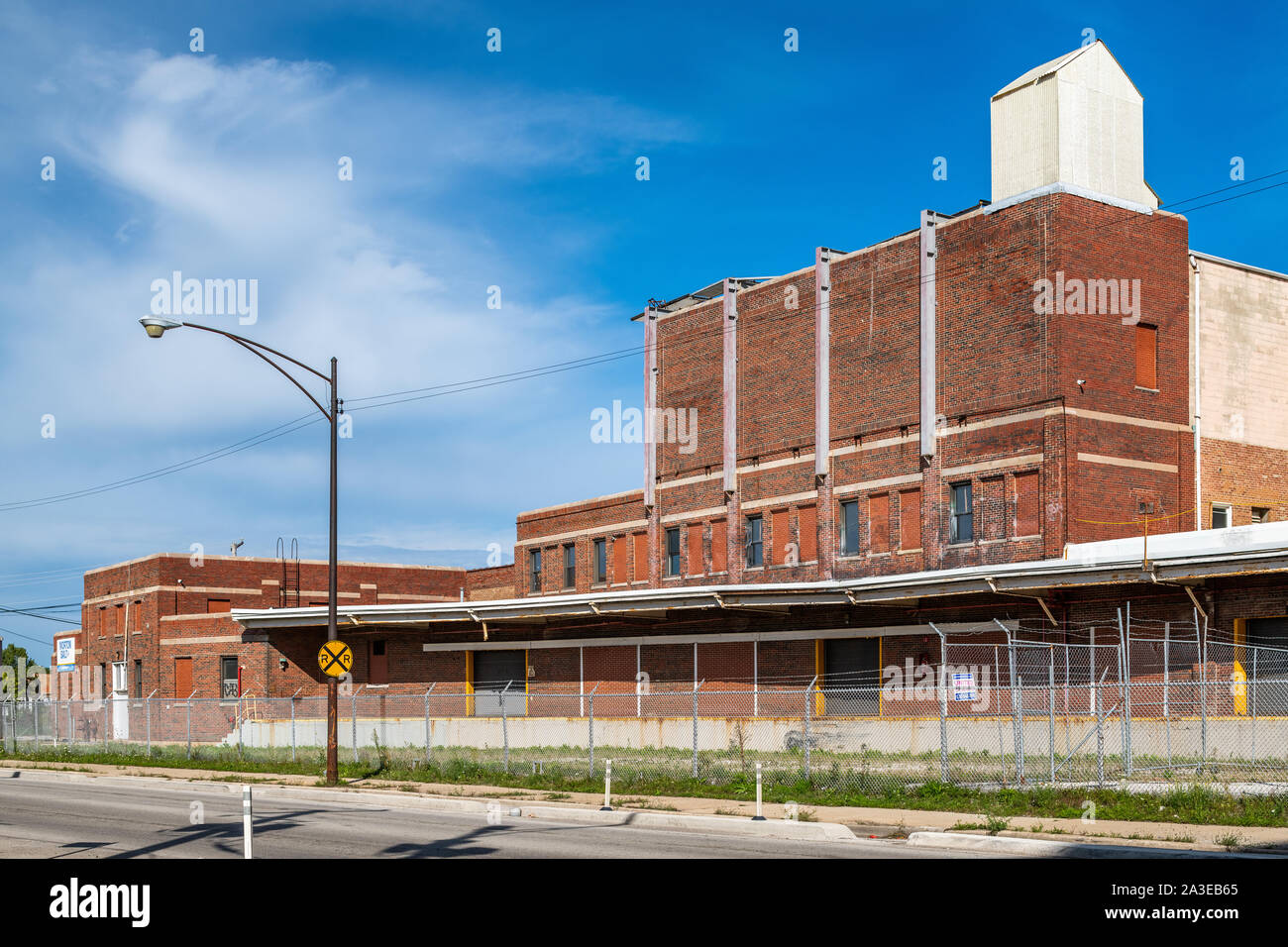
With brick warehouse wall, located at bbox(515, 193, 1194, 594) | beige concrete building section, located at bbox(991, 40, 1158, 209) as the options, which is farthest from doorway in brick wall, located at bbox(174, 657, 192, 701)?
beige concrete building section, located at bbox(991, 40, 1158, 209)

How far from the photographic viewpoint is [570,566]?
185 feet

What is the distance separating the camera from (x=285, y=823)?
21.1 meters

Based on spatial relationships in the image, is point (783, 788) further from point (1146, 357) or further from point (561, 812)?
point (1146, 357)

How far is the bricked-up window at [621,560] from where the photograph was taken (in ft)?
175

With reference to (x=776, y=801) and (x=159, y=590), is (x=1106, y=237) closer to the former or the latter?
(x=776, y=801)

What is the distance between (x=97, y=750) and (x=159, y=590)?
54.1 feet

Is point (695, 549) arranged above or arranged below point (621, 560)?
above

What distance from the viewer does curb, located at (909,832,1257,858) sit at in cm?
1639

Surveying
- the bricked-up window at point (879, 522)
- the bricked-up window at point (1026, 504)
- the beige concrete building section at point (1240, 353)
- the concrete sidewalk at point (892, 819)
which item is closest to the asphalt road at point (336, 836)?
the concrete sidewalk at point (892, 819)

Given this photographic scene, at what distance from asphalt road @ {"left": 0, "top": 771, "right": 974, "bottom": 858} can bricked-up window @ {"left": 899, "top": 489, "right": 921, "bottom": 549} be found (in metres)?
21.2

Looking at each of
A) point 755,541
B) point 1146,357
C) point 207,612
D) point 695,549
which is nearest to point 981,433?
point 1146,357

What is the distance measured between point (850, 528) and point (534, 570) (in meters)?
18.5

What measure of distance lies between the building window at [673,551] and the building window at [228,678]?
63.6 feet
